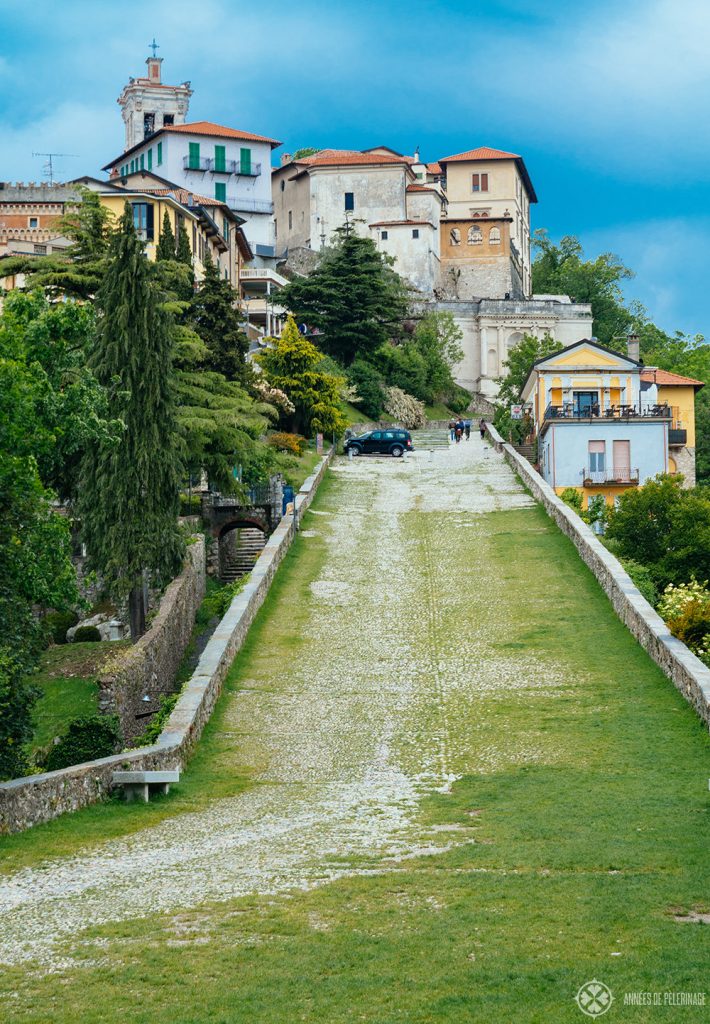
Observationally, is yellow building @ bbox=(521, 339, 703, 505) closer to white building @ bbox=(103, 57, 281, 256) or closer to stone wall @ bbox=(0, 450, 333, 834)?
stone wall @ bbox=(0, 450, 333, 834)

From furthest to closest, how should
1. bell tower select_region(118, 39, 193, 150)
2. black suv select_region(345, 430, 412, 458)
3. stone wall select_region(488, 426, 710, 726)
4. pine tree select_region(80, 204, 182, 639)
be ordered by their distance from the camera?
bell tower select_region(118, 39, 193, 150) → black suv select_region(345, 430, 412, 458) → pine tree select_region(80, 204, 182, 639) → stone wall select_region(488, 426, 710, 726)

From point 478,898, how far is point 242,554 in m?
38.9

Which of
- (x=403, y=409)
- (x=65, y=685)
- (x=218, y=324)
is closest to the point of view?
(x=65, y=685)

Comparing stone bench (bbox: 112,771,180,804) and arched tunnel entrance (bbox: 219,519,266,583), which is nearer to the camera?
stone bench (bbox: 112,771,180,804)

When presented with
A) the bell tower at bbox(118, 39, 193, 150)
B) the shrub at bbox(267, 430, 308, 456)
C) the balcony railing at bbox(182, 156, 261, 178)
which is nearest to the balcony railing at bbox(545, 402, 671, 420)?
the shrub at bbox(267, 430, 308, 456)

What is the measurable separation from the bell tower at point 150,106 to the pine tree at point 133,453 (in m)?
116

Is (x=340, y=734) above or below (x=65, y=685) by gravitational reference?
above

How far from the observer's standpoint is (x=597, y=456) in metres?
72.3

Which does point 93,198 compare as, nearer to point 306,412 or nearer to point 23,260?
point 23,260

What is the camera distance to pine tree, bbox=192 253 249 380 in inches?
2484

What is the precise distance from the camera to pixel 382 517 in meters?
55.8

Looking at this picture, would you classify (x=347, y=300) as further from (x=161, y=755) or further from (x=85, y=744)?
(x=161, y=755)

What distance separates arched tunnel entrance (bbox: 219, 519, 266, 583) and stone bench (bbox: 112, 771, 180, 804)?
2968 centimetres

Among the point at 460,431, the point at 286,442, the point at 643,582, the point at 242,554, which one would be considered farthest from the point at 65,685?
the point at 460,431
